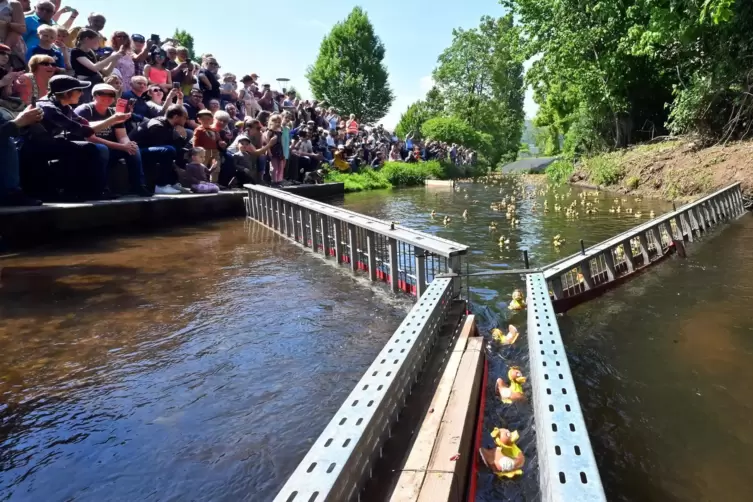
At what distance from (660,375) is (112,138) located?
314 inches

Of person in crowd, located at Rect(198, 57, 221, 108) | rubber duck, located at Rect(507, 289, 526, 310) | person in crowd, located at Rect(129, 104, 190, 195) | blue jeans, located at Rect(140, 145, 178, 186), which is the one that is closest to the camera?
rubber duck, located at Rect(507, 289, 526, 310)

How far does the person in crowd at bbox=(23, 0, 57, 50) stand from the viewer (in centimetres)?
850

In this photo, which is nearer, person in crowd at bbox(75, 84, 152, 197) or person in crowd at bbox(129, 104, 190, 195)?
person in crowd at bbox(75, 84, 152, 197)

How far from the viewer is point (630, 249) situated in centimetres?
641

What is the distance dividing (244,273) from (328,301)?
4.61ft

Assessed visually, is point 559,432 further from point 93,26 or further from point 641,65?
point 641,65

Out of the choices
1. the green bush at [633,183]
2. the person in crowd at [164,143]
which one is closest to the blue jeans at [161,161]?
the person in crowd at [164,143]

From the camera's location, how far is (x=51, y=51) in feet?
26.9

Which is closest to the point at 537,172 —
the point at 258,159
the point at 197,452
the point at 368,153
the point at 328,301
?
the point at 368,153

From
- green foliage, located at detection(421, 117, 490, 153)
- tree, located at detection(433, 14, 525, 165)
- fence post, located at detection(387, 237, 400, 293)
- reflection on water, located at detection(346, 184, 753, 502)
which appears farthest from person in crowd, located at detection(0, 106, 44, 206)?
tree, located at detection(433, 14, 525, 165)

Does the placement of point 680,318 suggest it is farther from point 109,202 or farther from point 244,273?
point 109,202

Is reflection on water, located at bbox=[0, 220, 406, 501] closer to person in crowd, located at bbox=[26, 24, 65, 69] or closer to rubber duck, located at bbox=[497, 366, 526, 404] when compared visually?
rubber duck, located at bbox=[497, 366, 526, 404]

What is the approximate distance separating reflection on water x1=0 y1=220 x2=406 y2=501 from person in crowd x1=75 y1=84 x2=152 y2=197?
271cm

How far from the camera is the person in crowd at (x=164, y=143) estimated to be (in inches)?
359
